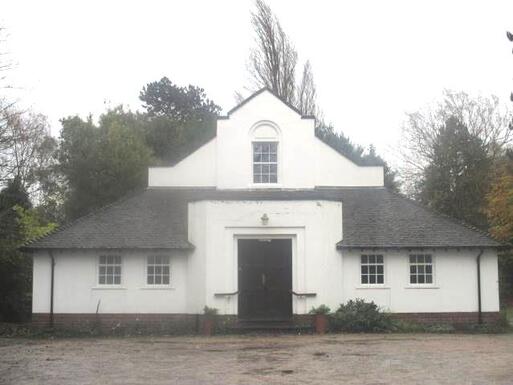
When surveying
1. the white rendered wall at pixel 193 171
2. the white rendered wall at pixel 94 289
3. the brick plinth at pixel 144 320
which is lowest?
the brick plinth at pixel 144 320

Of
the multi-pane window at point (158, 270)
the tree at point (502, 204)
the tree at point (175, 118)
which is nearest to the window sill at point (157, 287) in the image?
the multi-pane window at point (158, 270)

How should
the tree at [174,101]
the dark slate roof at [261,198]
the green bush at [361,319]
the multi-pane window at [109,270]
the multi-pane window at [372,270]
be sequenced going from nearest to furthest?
1. the green bush at [361,319]
2. the dark slate roof at [261,198]
3. the multi-pane window at [109,270]
4. the multi-pane window at [372,270]
5. the tree at [174,101]

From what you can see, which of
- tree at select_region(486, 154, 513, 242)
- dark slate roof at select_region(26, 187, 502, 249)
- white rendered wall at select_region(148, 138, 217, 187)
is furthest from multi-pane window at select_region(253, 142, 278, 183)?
tree at select_region(486, 154, 513, 242)

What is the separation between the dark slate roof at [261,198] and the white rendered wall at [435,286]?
24.0 inches

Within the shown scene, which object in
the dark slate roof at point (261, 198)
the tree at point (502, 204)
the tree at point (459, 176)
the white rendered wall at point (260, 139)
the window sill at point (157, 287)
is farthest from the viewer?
the tree at point (459, 176)

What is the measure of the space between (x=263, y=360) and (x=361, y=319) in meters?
7.19

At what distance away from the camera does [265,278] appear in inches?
928

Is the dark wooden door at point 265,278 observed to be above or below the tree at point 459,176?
below

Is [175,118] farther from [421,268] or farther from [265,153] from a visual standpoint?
[421,268]

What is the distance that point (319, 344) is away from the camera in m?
18.8

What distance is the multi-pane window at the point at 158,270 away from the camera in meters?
23.9

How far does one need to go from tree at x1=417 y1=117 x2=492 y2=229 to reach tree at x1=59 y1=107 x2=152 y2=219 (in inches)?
701

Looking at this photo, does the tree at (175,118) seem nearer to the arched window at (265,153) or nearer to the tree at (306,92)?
the tree at (306,92)

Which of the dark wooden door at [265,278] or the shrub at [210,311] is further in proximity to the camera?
the dark wooden door at [265,278]
